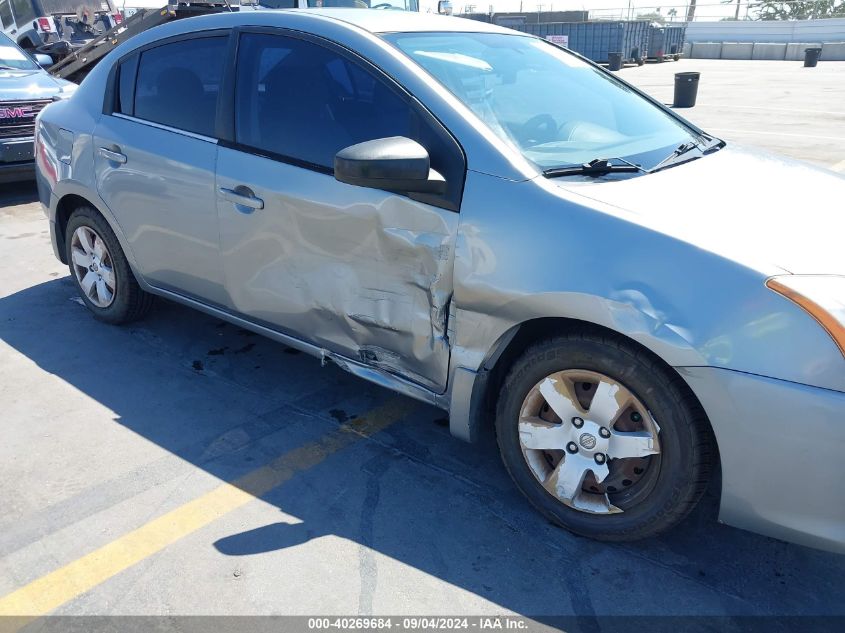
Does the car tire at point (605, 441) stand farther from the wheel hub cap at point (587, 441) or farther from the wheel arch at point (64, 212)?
the wheel arch at point (64, 212)

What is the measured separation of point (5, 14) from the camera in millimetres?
16141

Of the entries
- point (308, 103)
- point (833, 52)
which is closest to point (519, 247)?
point (308, 103)

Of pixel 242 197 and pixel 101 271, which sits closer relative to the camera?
pixel 242 197

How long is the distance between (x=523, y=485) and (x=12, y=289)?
427 centimetres

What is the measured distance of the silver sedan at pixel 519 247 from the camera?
7.17 feet

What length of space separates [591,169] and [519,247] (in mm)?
443

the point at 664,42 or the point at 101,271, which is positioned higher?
the point at 664,42

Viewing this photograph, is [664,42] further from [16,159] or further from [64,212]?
[64,212]

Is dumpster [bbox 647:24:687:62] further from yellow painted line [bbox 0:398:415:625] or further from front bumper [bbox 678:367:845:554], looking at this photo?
front bumper [bbox 678:367:845:554]

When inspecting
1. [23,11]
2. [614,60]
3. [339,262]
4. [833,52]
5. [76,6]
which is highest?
[76,6]

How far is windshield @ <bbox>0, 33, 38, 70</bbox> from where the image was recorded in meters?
8.74

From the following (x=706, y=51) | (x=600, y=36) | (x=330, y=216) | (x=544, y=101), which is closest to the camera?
(x=330, y=216)

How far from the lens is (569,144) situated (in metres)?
2.93

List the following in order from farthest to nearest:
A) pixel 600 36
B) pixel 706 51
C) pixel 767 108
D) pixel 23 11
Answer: pixel 706 51, pixel 600 36, pixel 23 11, pixel 767 108
